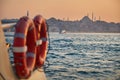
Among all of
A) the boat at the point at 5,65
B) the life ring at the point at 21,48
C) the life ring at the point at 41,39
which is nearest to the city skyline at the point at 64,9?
the life ring at the point at 41,39

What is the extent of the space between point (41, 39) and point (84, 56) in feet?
1.78

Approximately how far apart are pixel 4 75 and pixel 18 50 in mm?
370

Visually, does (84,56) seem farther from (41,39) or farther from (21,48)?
(21,48)

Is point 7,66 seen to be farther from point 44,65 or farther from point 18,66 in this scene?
point 44,65

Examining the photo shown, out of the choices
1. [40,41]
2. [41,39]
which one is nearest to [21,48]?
[40,41]

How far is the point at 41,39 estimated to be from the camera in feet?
11.1

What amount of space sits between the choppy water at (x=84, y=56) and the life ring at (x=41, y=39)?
3.9 inches

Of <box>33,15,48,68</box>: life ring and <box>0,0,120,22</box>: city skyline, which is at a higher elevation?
<box>0,0,120,22</box>: city skyline

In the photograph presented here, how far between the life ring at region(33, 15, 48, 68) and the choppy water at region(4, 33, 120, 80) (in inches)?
3.9

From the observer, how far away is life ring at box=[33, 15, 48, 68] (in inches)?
125

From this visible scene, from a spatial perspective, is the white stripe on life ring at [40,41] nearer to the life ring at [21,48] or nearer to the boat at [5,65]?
the life ring at [21,48]

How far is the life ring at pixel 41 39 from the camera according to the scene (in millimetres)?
3172

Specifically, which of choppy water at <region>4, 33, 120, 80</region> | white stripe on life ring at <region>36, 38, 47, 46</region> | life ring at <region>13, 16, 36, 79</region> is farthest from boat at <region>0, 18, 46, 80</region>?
choppy water at <region>4, 33, 120, 80</region>

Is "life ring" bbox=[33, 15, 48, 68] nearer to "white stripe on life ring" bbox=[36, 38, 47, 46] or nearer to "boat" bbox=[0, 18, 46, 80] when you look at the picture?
"white stripe on life ring" bbox=[36, 38, 47, 46]
